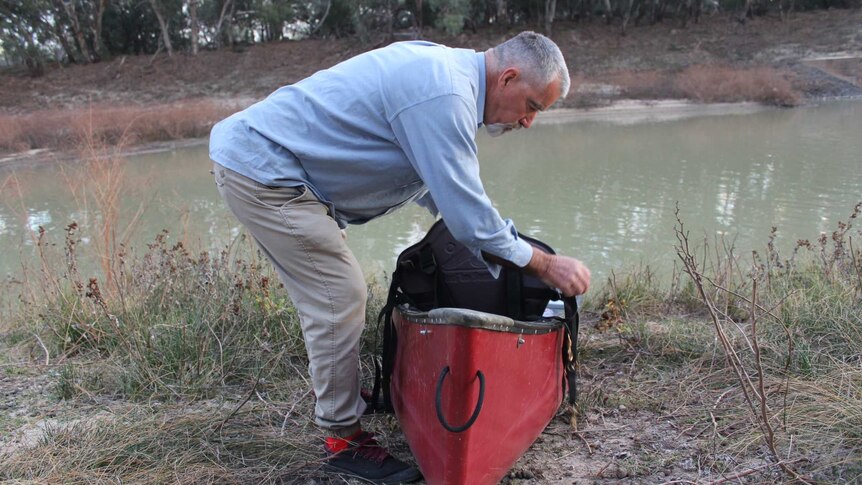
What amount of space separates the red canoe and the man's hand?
17 centimetres

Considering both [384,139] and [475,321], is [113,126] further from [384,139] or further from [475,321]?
[475,321]

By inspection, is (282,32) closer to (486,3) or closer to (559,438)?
(486,3)

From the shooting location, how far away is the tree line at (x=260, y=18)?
3497cm

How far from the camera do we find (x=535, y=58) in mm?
2004

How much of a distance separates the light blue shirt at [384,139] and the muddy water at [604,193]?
239cm

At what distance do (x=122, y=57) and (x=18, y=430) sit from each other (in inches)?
1539

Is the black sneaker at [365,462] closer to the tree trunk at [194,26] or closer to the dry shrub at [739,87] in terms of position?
the dry shrub at [739,87]

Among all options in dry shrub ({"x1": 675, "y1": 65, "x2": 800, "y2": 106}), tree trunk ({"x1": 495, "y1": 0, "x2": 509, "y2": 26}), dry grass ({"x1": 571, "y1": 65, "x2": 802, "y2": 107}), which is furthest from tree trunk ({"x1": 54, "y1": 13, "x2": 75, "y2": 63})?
dry shrub ({"x1": 675, "y1": 65, "x2": 800, "y2": 106})

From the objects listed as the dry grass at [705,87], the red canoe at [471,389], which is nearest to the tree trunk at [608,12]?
the dry grass at [705,87]

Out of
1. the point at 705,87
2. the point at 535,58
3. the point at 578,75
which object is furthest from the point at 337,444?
the point at 578,75

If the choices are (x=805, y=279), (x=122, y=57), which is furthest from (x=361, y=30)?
(x=805, y=279)

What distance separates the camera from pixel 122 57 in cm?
3703

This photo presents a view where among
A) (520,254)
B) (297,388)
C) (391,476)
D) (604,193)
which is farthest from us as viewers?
(604,193)

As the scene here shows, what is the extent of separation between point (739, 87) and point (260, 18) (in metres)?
25.4
